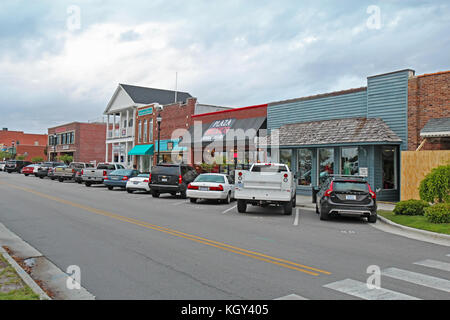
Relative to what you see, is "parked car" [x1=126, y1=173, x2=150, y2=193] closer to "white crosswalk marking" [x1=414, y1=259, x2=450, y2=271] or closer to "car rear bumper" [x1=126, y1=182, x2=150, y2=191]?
"car rear bumper" [x1=126, y1=182, x2=150, y2=191]

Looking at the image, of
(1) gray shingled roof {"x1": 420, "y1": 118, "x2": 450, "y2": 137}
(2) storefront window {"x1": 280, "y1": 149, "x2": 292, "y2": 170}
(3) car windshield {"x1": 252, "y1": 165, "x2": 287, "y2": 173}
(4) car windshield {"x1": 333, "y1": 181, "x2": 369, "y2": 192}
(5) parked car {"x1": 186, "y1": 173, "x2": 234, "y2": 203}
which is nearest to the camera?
(4) car windshield {"x1": 333, "y1": 181, "x2": 369, "y2": 192}

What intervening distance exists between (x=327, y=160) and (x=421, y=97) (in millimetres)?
5774

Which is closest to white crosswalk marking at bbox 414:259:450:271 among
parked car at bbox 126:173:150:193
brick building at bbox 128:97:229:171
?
parked car at bbox 126:173:150:193

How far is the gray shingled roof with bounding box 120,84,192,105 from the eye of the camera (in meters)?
44.8

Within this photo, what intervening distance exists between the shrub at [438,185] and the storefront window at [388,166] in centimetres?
654

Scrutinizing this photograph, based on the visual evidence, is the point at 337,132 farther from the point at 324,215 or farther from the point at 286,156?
the point at 324,215

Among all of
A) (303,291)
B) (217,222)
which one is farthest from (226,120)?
(303,291)

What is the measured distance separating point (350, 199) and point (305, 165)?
1043 centimetres

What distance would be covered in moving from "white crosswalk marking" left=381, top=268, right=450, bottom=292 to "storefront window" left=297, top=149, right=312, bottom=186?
16.3 m

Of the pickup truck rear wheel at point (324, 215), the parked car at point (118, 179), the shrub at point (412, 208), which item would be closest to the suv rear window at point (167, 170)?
the parked car at point (118, 179)

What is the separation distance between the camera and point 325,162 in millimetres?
22031

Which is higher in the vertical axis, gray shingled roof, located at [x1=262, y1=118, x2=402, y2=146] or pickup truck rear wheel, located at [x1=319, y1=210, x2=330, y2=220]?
gray shingled roof, located at [x1=262, y1=118, x2=402, y2=146]

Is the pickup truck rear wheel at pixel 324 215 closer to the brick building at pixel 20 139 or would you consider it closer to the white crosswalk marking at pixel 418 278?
the white crosswalk marking at pixel 418 278
